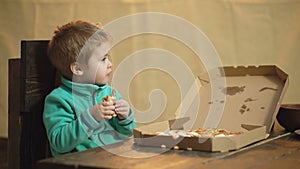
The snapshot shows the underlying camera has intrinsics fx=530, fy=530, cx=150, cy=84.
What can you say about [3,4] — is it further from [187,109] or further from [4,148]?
[187,109]

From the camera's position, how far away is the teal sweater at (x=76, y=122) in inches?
57.6

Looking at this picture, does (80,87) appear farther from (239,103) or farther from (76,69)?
(239,103)

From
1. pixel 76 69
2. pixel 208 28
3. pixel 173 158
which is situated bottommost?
pixel 173 158

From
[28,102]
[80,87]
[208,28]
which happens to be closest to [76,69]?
[80,87]

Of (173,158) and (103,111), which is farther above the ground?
(103,111)

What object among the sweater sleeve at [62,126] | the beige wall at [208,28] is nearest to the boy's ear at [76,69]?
the sweater sleeve at [62,126]

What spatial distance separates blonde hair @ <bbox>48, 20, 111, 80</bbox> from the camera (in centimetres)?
160

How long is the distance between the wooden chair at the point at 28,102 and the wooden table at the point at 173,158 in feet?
1.28

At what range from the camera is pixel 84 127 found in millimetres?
1456

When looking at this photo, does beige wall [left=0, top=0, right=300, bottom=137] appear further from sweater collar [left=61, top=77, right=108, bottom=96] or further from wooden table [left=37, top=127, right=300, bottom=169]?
wooden table [left=37, top=127, right=300, bottom=169]

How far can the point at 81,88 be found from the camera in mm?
1584

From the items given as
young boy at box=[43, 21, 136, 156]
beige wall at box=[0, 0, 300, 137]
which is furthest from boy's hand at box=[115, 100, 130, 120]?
beige wall at box=[0, 0, 300, 137]

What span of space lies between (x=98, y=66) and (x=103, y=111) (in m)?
0.22

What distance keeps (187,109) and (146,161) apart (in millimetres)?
517
